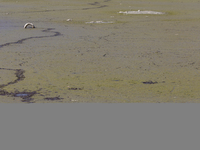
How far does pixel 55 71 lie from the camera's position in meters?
5.16

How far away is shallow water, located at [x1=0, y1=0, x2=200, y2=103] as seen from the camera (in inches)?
167

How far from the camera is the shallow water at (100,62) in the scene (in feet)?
13.9

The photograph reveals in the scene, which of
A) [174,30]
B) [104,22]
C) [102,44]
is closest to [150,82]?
[102,44]

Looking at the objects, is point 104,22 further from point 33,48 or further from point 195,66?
point 195,66

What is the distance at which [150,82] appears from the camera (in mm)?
4672

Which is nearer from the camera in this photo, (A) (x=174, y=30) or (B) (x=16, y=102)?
(B) (x=16, y=102)

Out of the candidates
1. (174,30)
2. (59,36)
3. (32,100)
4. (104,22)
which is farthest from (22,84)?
(104,22)

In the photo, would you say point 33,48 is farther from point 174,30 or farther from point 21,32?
point 174,30

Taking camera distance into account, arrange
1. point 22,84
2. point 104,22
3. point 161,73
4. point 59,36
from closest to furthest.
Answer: point 22,84 → point 161,73 → point 59,36 → point 104,22

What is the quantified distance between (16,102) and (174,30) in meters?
5.86

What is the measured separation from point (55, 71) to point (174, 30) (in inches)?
180

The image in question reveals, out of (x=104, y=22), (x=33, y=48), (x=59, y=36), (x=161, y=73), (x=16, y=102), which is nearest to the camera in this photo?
(x=16, y=102)

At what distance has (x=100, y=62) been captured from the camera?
571cm

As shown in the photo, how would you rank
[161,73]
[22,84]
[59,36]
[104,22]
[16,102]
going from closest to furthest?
[16,102] → [22,84] → [161,73] → [59,36] → [104,22]
